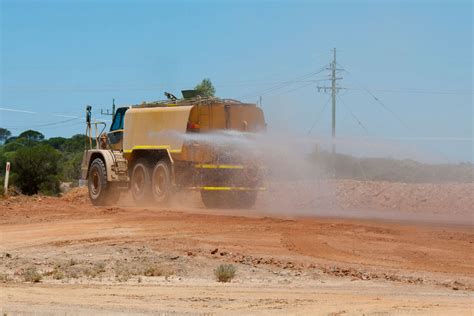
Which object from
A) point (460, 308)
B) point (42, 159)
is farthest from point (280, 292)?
point (42, 159)

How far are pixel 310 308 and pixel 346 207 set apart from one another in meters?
18.9

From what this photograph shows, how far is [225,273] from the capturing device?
14.7 meters

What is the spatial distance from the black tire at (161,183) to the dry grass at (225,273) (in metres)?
12.1

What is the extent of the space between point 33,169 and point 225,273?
5337 cm

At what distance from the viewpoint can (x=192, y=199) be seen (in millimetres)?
29234

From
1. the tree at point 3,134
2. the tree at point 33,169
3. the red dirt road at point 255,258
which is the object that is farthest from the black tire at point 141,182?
the tree at point 3,134

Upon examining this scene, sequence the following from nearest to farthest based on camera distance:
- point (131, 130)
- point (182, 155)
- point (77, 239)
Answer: point (77, 239)
point (182, 155)
point (131, 130)

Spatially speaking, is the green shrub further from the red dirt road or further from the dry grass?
the dry grass

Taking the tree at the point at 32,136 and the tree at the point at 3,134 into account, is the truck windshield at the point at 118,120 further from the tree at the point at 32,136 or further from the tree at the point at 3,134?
the tree at the point at 3,134

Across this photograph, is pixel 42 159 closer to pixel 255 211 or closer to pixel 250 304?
pixel 255 211

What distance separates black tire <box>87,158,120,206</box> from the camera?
2930 cm

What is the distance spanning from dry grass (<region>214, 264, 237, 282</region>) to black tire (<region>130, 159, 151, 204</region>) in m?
13.4

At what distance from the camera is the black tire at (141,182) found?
28.2 m

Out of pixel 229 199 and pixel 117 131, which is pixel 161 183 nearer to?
pixel 229 199
